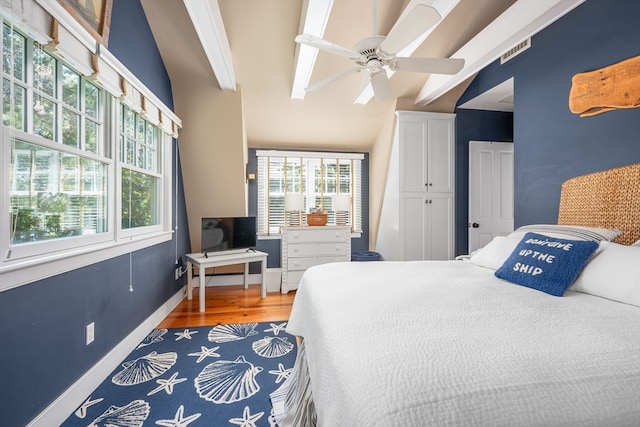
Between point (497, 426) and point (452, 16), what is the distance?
3326mm

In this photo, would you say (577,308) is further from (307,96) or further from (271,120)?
(271,120)

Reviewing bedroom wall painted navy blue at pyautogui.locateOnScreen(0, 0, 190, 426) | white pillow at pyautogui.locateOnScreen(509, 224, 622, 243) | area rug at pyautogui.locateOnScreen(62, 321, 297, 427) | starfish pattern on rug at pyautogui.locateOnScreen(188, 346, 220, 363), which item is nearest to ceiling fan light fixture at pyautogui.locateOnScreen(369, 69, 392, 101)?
white pillow at pyautogui.locateOnScreen(509, 224, 622, 243)

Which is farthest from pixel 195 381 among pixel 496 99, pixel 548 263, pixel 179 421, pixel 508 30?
pixel 496 99

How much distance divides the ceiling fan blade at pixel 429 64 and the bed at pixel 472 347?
127 cm

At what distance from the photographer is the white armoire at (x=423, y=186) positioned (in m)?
3.97

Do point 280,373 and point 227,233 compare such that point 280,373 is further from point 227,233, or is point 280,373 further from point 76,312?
point 227,233

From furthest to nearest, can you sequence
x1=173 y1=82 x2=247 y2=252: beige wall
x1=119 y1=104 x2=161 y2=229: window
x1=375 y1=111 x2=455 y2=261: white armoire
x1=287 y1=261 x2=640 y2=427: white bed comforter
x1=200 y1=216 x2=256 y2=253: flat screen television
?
x1=375 y1=111 x2=455 y2=261: white armoire
x1=200 y1=216 x2=256 y2=253: flat screen television
x1=173 y1=82 x2=247 y2=252: beige wall
x1=119 y1=104 x2=161 y2=229: window
x1=287 y1=261 x2=640 y2=427: white bed comforter

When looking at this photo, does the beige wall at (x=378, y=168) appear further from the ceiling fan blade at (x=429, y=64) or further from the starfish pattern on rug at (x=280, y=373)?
the starfish pattern on rug at (x=280, y=373)

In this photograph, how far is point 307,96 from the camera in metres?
3.76

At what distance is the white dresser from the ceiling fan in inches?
87.0

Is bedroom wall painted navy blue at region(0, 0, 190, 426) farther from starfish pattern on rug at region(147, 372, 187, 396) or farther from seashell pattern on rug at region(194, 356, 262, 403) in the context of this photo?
seashell pattern on rug at region(194, 356, 262, 403)

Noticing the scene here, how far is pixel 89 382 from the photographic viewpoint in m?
1.82

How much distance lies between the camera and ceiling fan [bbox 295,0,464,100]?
5.19 ft

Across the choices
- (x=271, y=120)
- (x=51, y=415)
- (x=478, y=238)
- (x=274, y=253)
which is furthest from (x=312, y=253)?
(x=51, y=415)
